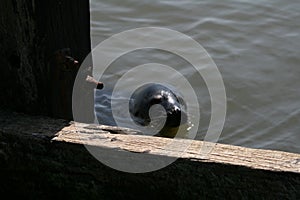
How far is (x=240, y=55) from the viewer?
548 centimetres

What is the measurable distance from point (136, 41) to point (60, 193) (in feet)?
13.5

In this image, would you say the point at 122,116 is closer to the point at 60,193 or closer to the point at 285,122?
the point at 285,122

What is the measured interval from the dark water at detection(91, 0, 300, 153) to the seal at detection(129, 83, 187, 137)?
0.17 metres

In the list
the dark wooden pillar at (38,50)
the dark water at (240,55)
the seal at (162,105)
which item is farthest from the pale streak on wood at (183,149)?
the seal at (162,105)

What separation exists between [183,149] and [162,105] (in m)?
2.62

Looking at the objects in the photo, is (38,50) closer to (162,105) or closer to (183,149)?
(183,149)

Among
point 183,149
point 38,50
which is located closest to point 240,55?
point 38,50

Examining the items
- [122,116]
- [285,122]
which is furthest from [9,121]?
[285,122]

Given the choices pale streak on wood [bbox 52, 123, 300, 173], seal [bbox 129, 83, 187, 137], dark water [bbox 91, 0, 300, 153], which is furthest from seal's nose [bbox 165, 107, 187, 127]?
pale streak on wood [bbox 52, 123, 300, 173]

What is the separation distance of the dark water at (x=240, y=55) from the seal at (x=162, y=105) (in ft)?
0.56

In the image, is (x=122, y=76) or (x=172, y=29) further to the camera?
(x=172, y=29)

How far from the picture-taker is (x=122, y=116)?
14.4ft

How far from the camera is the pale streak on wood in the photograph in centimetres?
150

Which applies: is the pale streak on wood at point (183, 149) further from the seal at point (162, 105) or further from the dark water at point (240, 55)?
the seal at point (162, 105)
